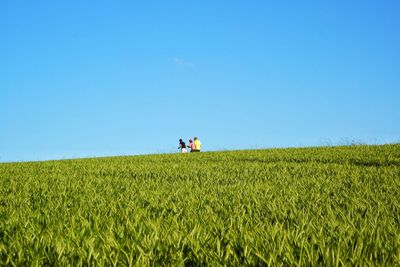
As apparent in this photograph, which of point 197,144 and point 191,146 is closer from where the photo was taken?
point 197,144

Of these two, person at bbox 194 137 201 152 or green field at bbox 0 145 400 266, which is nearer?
green field at bbox 0 145 400 266

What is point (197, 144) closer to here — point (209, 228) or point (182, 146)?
point (182, 146)

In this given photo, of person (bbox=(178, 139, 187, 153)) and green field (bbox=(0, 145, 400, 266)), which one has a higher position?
person (bbox=(178, 139, 187, 153))

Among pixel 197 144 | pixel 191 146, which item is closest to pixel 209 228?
pixel 197 144

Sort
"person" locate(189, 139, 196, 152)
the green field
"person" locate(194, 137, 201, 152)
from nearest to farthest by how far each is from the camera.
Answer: the green field
"person" locate(194, 137, 201, 152)
"person" locate(189, 139, 196, 152)

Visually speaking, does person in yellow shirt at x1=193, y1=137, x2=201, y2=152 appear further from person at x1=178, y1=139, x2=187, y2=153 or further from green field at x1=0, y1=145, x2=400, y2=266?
green field at x1=0, y1=145, x2=400, y2=266

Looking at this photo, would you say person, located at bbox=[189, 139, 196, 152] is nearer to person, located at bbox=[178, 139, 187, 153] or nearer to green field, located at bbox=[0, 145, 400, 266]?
person, located at bbox=[178, 139, 187, 153]

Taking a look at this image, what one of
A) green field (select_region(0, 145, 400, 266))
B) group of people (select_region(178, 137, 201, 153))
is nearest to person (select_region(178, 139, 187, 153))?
group of people (select_region(178, 137, 201, 153))

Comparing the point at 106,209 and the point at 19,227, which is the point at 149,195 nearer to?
the point at 106,209

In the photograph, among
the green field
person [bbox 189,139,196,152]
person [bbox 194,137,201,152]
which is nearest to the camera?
the green field


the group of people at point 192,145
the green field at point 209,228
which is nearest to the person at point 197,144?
the group of people at point 192,145

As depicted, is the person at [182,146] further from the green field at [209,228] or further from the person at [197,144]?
the green field at [209,228]

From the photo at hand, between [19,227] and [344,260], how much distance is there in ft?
9.22

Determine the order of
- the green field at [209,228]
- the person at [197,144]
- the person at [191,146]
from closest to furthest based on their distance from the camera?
the green field at [209,228], the person at [197,144], the person at [191,146]
